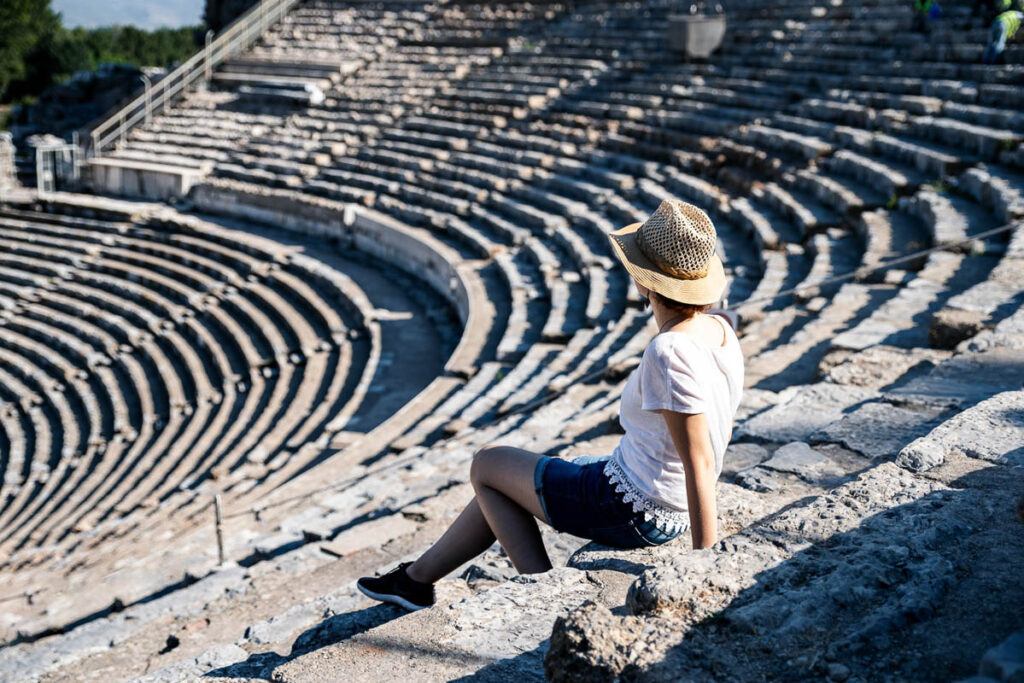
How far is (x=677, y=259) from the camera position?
2873mm

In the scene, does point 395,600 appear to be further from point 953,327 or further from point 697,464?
point 953,327

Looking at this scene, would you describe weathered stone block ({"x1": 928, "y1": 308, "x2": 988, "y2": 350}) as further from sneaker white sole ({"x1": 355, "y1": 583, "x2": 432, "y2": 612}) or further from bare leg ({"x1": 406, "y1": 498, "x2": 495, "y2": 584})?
sneaker white sole ({"x1": 355, "y1": 583, "x2": 432, "y2": 612})

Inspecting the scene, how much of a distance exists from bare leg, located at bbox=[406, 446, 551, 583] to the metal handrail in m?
20.0

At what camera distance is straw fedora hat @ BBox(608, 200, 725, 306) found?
2867 mm

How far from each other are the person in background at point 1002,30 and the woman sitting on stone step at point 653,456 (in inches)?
398

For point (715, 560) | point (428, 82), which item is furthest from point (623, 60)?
point (715, 560)

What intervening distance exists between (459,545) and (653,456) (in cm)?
78

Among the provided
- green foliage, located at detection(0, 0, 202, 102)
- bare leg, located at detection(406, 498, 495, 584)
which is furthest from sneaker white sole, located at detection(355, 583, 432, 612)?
green foliage, located at detection(0, 0, 202, 102)

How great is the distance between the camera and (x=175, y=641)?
14.3 ft

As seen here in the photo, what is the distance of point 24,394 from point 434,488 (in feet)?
30.5

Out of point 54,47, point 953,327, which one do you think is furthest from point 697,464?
point 54,47

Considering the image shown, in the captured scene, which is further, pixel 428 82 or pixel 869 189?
pixel 428 82

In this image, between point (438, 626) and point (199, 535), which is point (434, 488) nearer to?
point (199, 535)

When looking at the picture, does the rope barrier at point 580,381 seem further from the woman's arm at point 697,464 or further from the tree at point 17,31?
the tree at point 17,31
